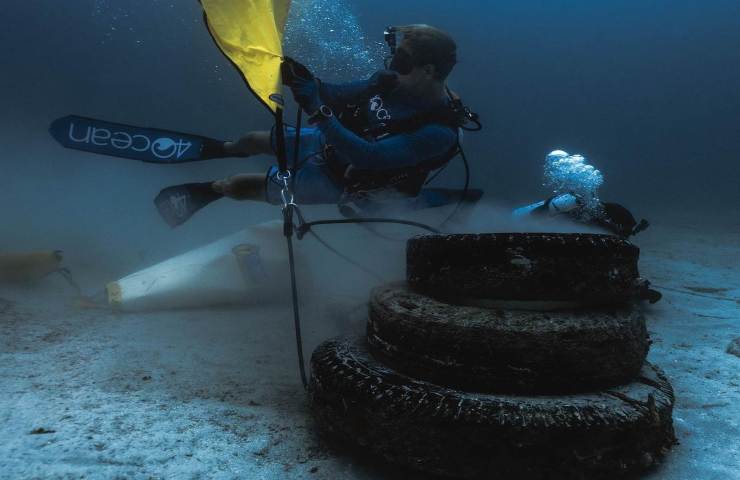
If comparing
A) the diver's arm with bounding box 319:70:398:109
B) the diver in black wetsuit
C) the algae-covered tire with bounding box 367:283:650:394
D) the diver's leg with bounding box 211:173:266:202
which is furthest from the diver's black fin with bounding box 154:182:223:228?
the algae-covered tire with bounding box 367:283:650:394

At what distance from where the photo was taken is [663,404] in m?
1.52

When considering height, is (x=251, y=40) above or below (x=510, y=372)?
above

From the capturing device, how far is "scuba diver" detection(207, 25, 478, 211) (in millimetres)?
3877

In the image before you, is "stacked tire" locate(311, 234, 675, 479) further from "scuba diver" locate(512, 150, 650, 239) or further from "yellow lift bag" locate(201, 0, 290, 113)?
"scuba diver" locate(512, 150, 650, 239)

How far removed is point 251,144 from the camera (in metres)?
4.98

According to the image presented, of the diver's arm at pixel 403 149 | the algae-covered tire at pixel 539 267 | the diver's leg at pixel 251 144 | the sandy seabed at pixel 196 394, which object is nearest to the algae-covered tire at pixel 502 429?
the sandy seabed at pixel 196 394

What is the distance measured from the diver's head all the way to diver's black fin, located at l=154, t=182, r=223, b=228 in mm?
2594

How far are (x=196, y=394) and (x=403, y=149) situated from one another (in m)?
2.66

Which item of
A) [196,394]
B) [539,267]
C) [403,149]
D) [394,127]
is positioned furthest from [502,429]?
[394,127]

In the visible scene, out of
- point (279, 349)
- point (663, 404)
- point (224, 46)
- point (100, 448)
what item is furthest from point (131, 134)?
point (663, 404)

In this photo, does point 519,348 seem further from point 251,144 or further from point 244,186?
point 251,144

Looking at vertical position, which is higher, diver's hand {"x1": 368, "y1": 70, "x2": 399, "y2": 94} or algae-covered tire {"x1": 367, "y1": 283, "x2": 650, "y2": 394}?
diver's hand {"x1": 368, "y1": 70, "x2": 399, "y2": 94}

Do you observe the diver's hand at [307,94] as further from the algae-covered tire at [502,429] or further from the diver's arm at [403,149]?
the algae-covered tire at [502,429]

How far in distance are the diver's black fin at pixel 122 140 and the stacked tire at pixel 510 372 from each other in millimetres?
3305
